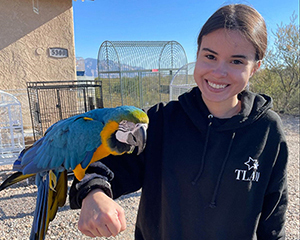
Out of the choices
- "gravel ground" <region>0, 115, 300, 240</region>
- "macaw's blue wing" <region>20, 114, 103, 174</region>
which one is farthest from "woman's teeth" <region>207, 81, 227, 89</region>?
"gravel ground" <region>0, 115, 300, 240</region>

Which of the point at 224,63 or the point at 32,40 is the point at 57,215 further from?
the point at 32,40

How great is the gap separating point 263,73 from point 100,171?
1052 centimetres

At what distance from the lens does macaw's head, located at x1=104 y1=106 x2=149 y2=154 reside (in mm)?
1243

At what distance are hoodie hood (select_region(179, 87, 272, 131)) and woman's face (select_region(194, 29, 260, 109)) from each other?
0.11m

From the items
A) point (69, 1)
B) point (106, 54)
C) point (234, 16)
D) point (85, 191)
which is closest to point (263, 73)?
point (106, 54)

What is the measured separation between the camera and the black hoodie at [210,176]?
1.08 metres

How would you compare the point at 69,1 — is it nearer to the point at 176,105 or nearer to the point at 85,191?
the point at 176,105

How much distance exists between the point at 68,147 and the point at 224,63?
1.04 meters

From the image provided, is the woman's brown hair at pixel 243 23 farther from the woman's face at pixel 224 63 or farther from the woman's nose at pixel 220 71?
the woman's nose at pixel 220 71

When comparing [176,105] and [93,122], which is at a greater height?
[176,105]

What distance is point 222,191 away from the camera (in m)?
1.07

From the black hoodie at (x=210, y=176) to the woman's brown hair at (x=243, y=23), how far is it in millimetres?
328

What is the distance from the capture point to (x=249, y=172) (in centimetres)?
108

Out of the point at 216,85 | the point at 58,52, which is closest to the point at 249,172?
the point at 216,85
